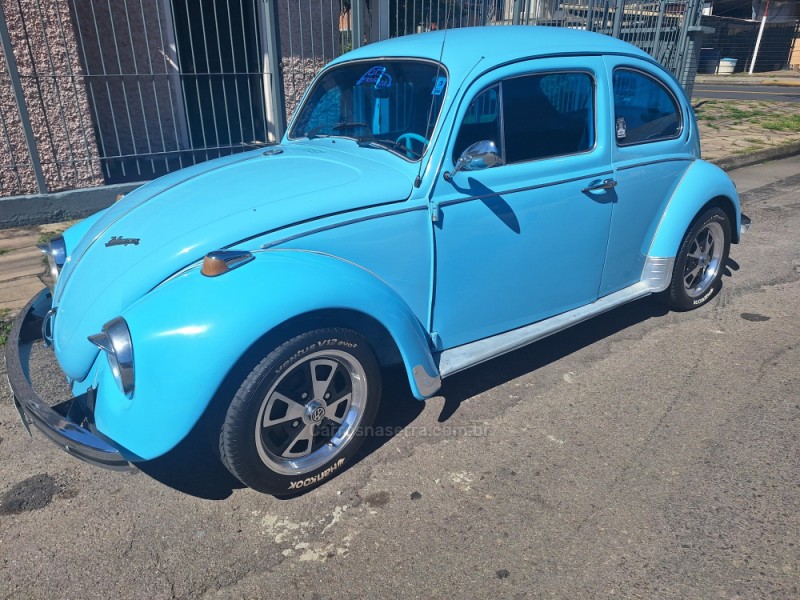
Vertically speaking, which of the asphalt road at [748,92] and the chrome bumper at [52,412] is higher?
the chrome bumper at [52,412]

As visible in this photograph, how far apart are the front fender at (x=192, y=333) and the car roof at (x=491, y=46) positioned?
4.41 ft

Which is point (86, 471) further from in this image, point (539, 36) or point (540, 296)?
point (539, 36)

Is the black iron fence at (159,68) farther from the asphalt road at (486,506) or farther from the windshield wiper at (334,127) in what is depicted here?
the asphalt road at (486,506)

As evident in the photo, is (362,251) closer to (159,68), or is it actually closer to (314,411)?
(314,411)

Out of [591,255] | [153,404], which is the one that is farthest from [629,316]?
[153,404]

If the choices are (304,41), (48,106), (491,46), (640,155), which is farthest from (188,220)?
(304,41)

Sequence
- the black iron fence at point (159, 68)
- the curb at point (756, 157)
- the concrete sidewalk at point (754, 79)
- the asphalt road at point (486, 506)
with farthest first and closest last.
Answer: the concrete sidewalk at point (754, 79)
the curb at point (756, 157)
the black iron fence at point (159, 68)
the asphalt road at point (486, 506)

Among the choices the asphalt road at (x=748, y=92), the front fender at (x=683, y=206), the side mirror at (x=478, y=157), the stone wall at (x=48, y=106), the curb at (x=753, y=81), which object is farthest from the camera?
Result: the curb at (x=753, y=81)

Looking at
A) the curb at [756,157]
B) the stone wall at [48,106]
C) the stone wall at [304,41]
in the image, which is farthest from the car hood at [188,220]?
the curb at [756,157]

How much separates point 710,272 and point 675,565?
2.83 meters

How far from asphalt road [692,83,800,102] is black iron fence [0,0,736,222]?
38.8 feet

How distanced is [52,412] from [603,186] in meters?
2.93

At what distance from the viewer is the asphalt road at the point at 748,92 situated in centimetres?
1948

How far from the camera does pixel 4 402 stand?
10.9ft
